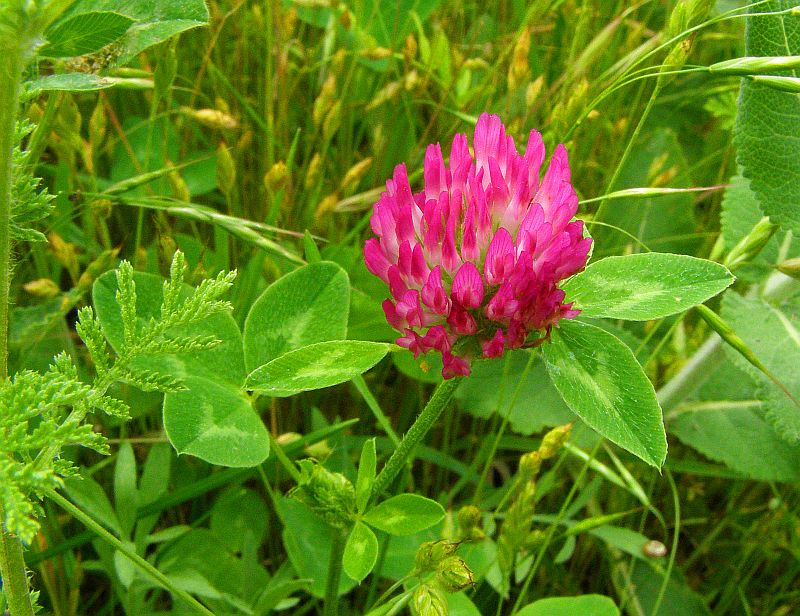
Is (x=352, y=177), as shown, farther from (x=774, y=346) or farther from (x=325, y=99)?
(x=774, y=346)

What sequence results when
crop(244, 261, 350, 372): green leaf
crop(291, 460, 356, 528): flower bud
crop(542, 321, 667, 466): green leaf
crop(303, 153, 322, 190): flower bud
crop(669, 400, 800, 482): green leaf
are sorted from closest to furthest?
crop(542, 321, 667, 466): green leaf, crop(291, 460, 356, 528): flower bud, crop(244, 261, 350, 372): green leaf, crop(303, 153, 322, 190): flower bud, crop(669, 400, 800, 482): green leaf

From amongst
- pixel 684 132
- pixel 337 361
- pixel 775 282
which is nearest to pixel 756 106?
pixel 775 282

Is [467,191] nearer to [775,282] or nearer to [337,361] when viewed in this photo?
[337,361]

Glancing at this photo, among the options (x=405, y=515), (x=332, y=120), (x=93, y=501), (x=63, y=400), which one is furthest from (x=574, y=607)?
(x=332, y=120)

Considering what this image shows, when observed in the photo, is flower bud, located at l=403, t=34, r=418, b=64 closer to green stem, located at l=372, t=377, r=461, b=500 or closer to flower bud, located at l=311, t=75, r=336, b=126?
flower bud, located at l=311, t=75, r=336, b=126

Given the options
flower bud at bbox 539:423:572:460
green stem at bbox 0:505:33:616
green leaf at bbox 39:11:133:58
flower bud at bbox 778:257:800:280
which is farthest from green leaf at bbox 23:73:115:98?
flower bud at bbox 778:257:800:280

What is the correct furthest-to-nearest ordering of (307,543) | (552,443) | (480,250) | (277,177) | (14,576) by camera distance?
(277,177) < (307,543) < (552,443) < (480,250) < (14,576)
